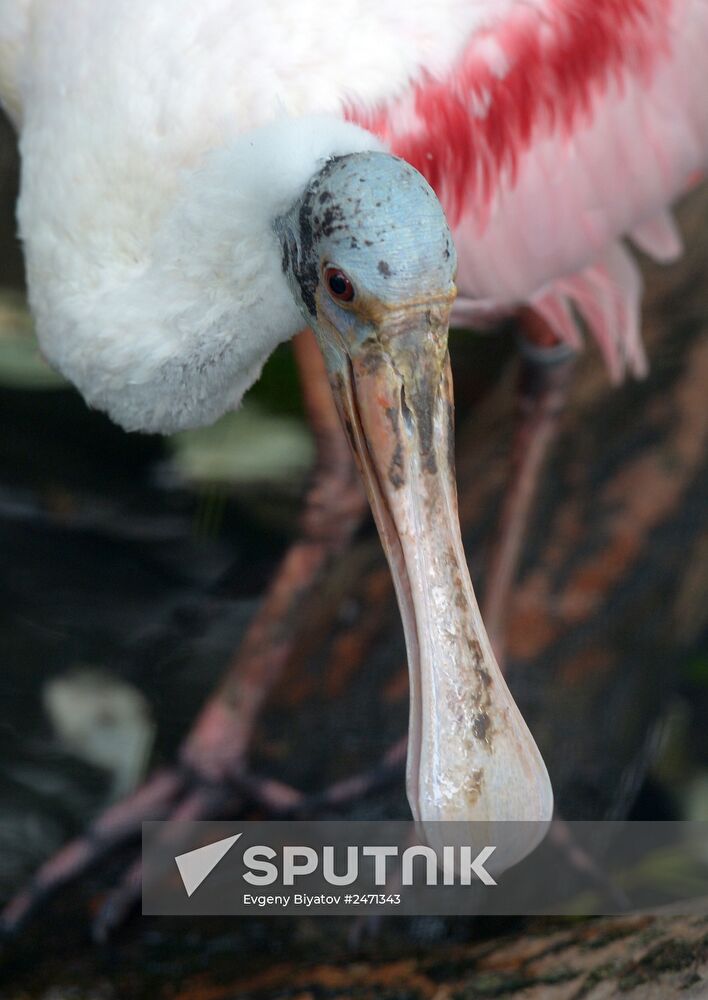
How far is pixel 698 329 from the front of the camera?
3.23 metres

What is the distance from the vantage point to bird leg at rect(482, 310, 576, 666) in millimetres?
2789

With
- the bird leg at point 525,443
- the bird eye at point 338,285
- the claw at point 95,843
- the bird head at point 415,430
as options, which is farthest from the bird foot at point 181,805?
the bird eye at point 338,285

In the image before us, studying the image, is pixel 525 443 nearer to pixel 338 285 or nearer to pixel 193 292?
pixel 193 292

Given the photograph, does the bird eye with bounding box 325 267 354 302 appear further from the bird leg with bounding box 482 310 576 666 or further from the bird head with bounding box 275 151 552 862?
the bird leg with bounding box 482 310 576 666

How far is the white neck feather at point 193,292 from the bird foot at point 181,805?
3.22 feet

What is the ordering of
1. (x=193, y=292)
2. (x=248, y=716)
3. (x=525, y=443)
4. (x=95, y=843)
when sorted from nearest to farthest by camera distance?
(x=193, y=292) < (x=95, y=843) < (x=248, y=716) < (x=525, y=443)

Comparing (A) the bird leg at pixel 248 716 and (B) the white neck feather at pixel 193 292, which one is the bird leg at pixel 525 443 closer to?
(A) the bird leg at pixel 248 716

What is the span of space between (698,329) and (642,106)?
94 centimetres

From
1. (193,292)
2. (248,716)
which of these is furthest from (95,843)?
(193,292)

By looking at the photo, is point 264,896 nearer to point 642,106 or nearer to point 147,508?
point 147,508

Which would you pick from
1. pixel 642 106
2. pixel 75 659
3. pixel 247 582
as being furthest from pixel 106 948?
pixel 642 106

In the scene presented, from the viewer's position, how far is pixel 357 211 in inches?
57.9

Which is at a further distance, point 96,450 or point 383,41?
point 96,450

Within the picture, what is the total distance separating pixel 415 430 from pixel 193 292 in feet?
1.51
